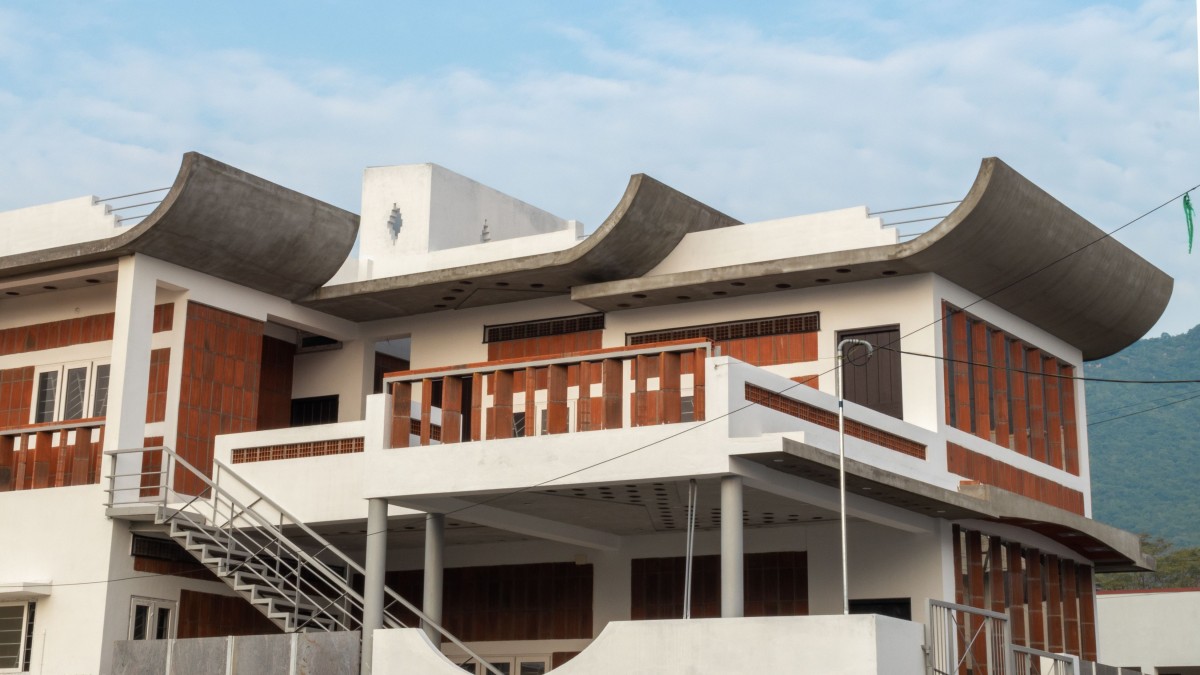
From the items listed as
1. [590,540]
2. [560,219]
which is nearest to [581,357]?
[590,540]

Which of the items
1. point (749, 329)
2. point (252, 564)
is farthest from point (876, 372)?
point (252, 564)

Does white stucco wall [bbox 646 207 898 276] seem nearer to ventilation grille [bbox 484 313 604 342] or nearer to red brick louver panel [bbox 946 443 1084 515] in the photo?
ventilation grille [bbox 484 313 604 342]

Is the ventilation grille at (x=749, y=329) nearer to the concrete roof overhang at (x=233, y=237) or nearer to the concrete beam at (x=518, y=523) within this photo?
the concrete beam at (x=518, y=523)

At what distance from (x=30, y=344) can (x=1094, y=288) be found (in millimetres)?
17289

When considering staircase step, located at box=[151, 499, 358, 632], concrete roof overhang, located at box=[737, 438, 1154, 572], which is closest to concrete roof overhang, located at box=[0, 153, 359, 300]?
staircase step, located at box=[151, 499, 358, 632]

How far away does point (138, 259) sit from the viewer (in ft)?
73.7

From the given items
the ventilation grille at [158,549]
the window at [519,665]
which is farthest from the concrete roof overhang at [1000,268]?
the ventilation grille at [158,549]

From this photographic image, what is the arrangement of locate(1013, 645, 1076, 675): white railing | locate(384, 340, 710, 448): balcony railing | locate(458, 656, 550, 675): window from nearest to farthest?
locate(384, 340, 710, 448): balcony railing, locate(1013, 645, 1076, 675): white railing, locate(458, 656, 550, 675): window

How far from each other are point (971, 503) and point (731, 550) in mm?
5086

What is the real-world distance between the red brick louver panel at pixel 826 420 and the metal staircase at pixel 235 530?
205 inches

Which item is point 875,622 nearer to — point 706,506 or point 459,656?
point 706,506

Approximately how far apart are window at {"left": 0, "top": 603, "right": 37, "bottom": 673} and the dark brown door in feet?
39.9

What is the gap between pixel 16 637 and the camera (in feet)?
72.9

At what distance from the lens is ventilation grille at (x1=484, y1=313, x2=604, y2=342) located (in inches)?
968
